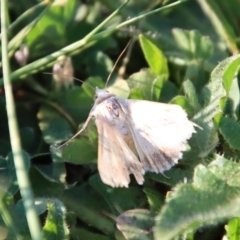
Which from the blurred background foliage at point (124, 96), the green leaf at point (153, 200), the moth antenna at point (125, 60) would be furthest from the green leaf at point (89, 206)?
the moth antenna at point (125, 60)

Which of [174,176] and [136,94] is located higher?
[136,94]

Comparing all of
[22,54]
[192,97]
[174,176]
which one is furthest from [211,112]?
[22,54]

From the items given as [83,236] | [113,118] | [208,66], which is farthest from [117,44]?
[83,236]

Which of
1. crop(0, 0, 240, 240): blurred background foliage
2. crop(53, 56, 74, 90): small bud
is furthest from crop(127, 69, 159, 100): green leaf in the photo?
crop(53, 56, 74, 90): small bud

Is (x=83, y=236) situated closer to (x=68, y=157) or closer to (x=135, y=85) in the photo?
(x=68, y=157)

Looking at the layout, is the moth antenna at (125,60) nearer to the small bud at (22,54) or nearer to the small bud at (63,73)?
the small bud at (63,73)

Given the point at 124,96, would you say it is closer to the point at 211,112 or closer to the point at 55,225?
the point at 211,112

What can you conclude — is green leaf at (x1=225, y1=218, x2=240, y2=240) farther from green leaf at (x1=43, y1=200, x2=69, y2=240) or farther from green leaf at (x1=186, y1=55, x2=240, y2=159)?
green leaf at (x1=43, y1=200, x2=69, y2=240)
